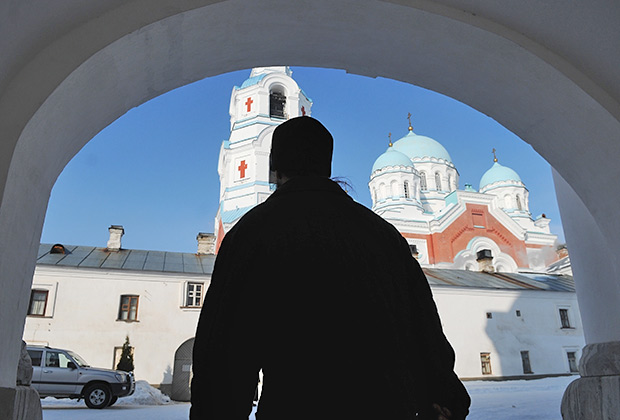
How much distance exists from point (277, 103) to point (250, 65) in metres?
29.1

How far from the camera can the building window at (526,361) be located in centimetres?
2041

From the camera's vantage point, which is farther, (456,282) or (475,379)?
(456,282)

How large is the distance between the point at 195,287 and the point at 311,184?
56.8ft

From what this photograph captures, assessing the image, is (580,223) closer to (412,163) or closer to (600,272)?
(600,272)

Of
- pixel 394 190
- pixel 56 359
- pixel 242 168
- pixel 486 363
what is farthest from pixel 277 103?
pixel 56 359

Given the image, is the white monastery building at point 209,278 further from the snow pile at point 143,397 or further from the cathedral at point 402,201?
the snow pile at point 143,397

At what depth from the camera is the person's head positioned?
1.53 metres

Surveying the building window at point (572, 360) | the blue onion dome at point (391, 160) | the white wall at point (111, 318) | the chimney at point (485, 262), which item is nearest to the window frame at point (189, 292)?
the white wall at point (111, 318)

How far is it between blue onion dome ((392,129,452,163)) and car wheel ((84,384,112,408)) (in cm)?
3282

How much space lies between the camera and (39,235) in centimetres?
269

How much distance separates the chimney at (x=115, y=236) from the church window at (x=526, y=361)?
663 inches

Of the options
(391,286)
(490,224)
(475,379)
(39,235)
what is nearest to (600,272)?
(391,286)

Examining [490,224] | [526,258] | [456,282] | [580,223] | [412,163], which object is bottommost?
[580,223]

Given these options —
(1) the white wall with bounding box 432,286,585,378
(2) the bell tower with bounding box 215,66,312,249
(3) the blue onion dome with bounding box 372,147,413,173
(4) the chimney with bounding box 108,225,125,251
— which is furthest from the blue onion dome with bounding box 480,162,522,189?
(4) the chimney with bounding box 108,225,125,251
